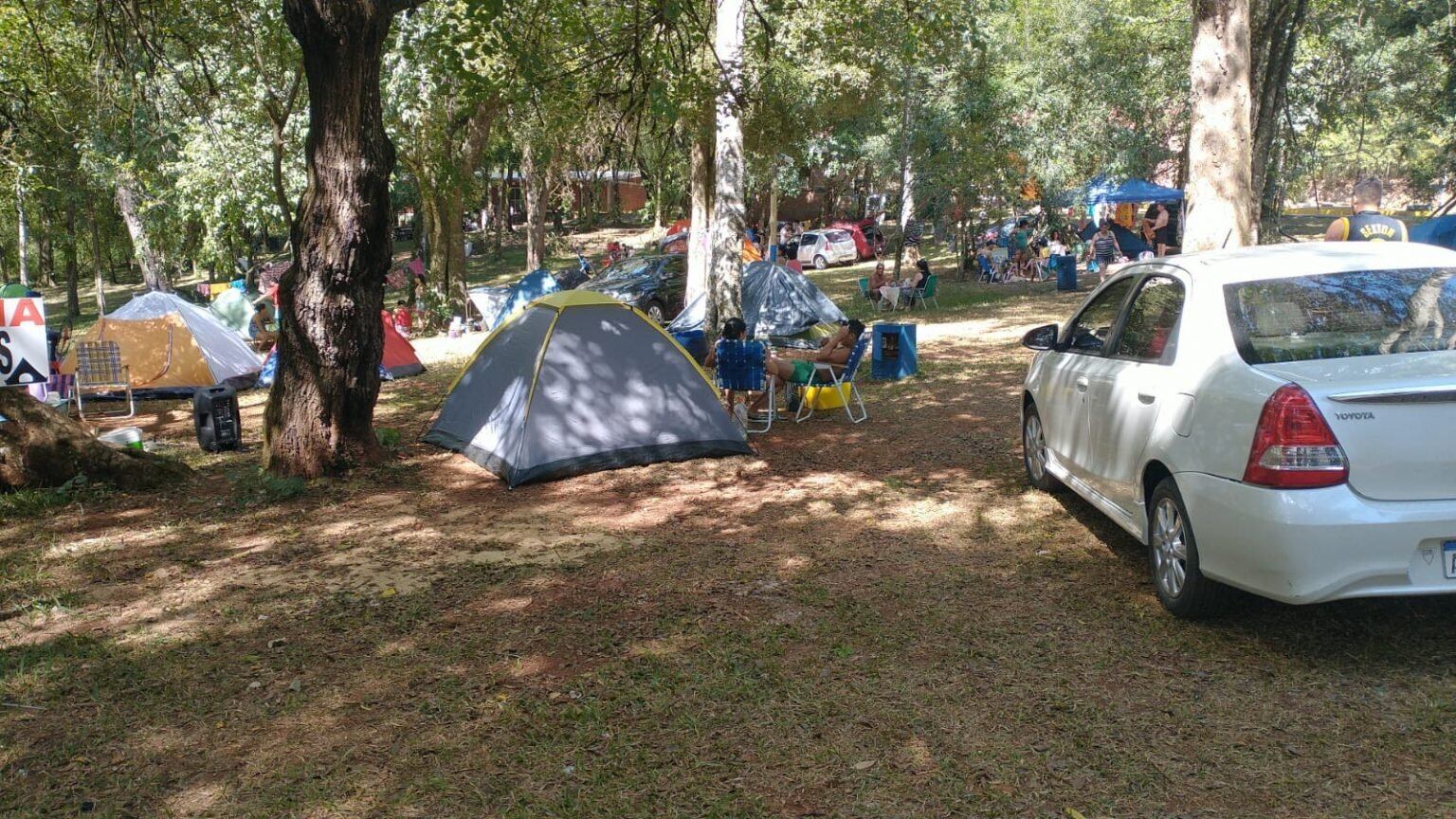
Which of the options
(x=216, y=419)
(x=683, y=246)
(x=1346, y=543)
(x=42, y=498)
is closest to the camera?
(x=1346, y=543)

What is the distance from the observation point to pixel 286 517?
7.38m

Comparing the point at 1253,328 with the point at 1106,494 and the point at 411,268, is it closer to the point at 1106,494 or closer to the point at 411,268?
the point at 1106,494

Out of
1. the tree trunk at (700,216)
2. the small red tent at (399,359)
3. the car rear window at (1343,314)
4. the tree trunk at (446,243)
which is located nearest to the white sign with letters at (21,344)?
the car rear window at (1343,314)

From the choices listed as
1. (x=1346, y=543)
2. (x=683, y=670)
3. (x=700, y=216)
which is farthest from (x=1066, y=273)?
(x=683, y=670)

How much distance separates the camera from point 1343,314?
14.9 feet

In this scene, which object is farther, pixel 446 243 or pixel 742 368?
pixel 446 243

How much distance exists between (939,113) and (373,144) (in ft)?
65.6

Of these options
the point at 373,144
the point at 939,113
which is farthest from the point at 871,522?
the point at 939,113

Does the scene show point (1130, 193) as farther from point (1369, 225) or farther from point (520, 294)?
point (1369, 225)

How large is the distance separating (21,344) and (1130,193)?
2913 cm

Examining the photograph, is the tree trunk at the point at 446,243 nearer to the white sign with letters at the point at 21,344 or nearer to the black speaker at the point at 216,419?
the black speaker at the point at 216,419

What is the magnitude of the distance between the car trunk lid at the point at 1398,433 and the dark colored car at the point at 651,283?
1696cm

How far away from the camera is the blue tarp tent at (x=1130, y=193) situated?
99.7 feet

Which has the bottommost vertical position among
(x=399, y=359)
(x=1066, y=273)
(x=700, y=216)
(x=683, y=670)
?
(x=683, y=670)
